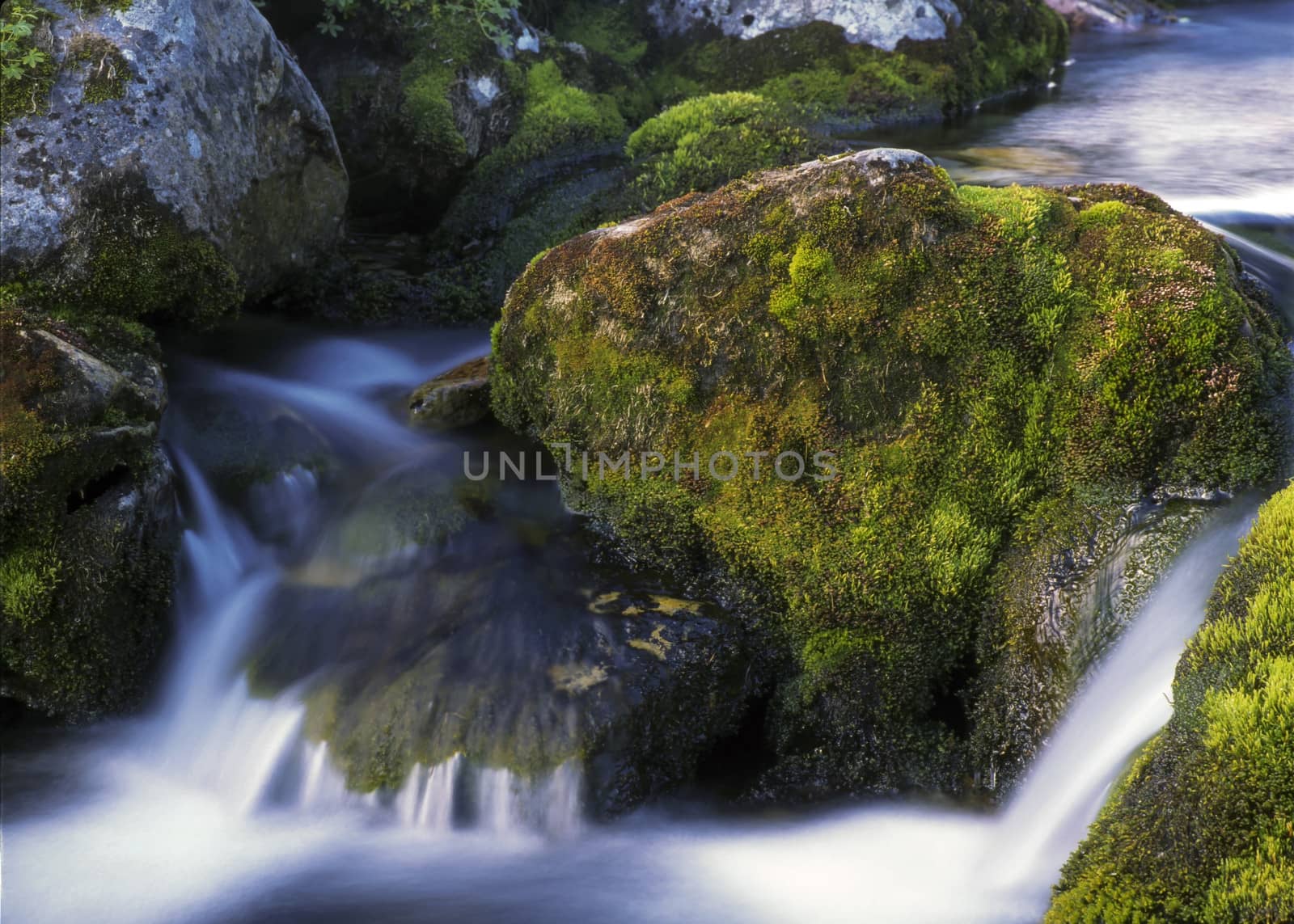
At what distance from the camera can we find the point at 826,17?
1244cm

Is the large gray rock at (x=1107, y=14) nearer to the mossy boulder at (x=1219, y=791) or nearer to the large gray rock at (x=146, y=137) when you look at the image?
the large gray rock at (x=146, y=137)

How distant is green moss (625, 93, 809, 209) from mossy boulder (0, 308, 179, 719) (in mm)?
3974

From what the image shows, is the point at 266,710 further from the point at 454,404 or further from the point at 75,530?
the point at 454,404

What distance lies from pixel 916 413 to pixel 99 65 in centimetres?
499

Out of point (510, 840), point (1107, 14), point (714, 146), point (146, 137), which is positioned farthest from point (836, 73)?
point (1107, 14)

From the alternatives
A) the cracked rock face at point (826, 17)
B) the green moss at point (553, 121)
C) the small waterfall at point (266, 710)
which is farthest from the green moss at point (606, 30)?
the small waterfall at point (266, 710)

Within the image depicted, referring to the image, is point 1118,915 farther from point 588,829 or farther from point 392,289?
point 392,289

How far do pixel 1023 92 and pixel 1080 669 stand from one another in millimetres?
11662

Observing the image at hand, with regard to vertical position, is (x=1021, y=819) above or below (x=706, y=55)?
below

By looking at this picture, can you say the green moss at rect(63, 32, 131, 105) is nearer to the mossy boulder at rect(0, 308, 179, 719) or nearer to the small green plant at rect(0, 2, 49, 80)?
the small green plant at rect(0, 2, 49, 80)

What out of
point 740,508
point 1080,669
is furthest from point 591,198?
point 1080,669

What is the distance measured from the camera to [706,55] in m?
12.3

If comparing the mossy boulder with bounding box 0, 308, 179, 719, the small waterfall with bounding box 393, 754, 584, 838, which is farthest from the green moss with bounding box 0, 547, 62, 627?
the small waterfall with bounding box 393, 754, 584, 838

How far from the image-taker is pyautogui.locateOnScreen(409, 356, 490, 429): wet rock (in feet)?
20.2
